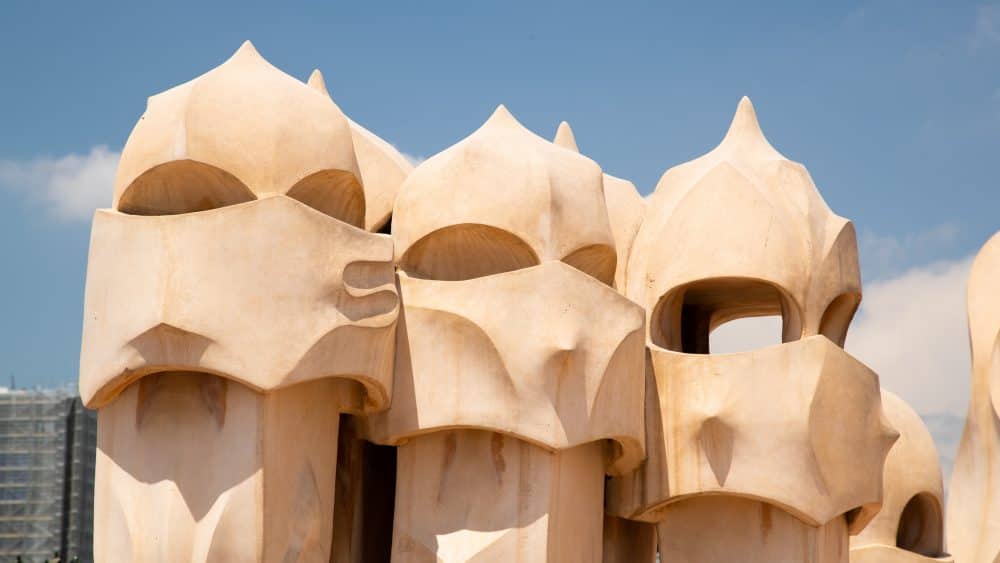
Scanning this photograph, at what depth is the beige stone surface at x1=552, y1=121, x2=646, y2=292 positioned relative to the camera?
15.5 metres

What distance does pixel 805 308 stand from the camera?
541 inches

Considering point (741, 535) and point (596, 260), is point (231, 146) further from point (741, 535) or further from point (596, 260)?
point (741, 535)

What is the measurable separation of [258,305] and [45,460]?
2540 centimetres

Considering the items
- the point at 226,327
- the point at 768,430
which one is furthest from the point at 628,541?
the point at 226,327

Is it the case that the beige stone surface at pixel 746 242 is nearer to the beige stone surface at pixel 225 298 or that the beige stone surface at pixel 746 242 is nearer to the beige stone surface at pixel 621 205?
the beige stone surface at pixel 621 205

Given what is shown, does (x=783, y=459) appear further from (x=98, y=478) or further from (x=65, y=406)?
(x=65, y=406)

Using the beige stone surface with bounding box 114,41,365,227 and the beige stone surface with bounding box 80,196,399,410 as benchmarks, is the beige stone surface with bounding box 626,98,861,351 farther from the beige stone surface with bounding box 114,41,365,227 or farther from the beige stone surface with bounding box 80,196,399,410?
the beige stone surface with bounding box 80,196,399,410

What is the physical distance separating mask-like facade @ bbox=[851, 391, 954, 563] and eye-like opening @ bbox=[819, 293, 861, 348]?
4.23 m

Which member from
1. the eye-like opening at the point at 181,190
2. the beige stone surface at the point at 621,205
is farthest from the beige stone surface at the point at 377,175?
the eye-like opening at the point at 181,190

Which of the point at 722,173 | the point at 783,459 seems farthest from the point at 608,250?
the point at 783,459

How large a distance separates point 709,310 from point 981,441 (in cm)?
410

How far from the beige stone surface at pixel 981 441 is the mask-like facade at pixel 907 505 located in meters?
0.51

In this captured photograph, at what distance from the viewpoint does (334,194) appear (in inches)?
482

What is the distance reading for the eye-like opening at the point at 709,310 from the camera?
14.0 metres
